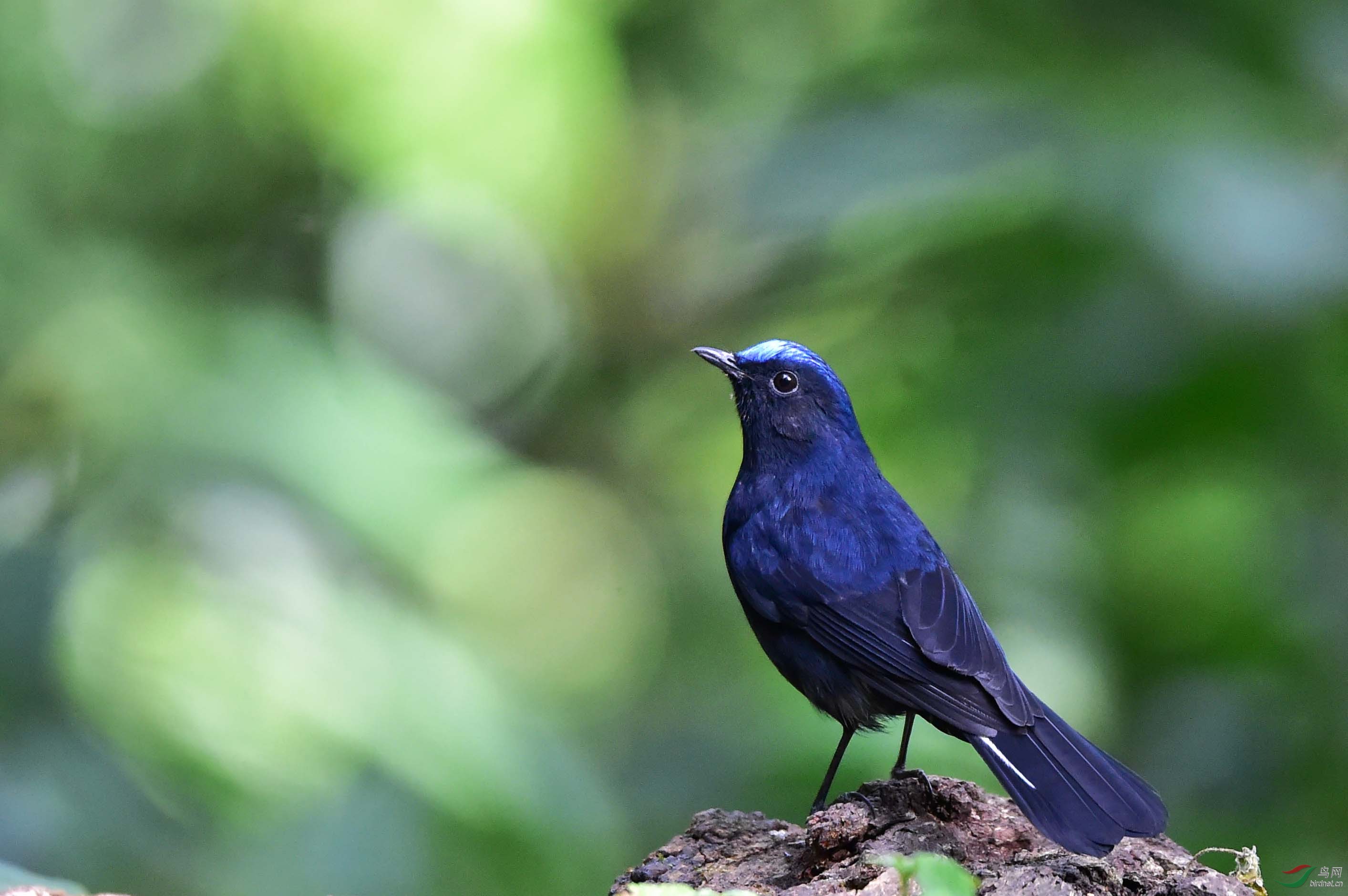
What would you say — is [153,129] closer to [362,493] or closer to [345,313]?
[345,313]

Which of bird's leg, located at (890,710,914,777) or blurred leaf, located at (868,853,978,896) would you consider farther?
bird's leg, located at (890,710,914,777)

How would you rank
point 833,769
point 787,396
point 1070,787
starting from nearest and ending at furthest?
point 1070,787, point 833,769, point 787,396

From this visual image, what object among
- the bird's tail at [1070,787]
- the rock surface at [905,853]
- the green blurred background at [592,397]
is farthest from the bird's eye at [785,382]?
the green blurred background at [592,397]

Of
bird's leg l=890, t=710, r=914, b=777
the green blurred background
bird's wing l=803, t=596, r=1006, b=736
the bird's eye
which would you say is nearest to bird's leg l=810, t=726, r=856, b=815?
bird's leg l=890, t=710, r=914, b=777

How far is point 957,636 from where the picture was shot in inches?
122

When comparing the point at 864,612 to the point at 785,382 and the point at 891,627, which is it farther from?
the point at 785,382

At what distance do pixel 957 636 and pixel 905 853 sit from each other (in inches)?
29.4

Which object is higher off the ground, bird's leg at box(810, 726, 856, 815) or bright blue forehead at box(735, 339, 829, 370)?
bright blue forehead at box(735, 339, 829, 370)

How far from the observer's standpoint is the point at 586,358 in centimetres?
621

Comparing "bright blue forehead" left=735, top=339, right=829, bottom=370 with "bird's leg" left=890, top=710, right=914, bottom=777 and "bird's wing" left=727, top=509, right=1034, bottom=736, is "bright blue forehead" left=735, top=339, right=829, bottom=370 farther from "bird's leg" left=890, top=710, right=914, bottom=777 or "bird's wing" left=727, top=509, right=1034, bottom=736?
"bird's leg" left=890, top=710, right=914, bottom=777

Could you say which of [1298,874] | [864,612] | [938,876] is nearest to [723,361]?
[864,612]

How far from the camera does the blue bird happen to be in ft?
8.95

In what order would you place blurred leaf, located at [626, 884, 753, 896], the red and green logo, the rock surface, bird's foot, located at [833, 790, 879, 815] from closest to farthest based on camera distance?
blurred leaf, located at [626, 884, 753, 896], the rock surface, bird's foot, located at [833, 790, 879, 815], the red and green logo

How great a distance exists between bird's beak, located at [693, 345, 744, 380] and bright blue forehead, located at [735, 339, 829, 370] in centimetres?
3
